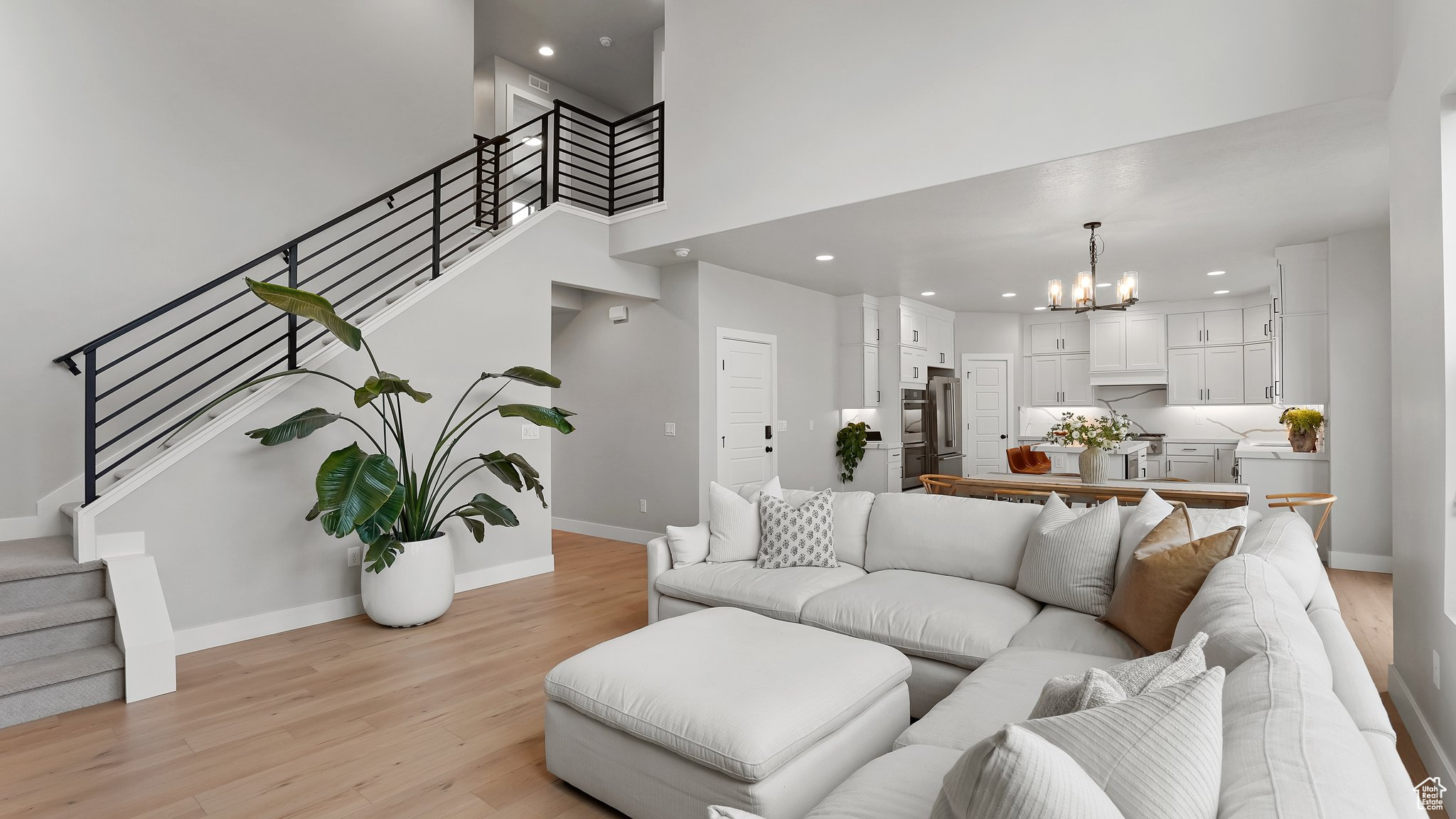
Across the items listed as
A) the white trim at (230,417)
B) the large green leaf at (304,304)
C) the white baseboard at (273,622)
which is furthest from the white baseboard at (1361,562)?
the large green leaf at (304,304)

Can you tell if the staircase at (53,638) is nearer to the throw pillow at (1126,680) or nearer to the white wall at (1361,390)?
the throw pillow at (1126,680)

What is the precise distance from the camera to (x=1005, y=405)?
9.66 metres

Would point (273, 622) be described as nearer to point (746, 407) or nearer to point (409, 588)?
point (409, 588)

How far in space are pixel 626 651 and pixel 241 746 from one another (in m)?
1.67

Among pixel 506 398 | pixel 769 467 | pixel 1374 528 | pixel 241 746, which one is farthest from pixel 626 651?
pixel 1374 528

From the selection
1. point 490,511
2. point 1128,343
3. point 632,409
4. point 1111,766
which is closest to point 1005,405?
point 1128,343

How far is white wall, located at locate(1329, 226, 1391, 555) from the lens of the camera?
512cm

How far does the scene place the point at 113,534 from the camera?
350 centimetres

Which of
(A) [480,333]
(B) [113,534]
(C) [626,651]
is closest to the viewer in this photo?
(C) [626,651]

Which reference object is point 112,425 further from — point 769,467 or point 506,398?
point 769,467

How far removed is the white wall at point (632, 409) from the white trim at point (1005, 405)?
16.4ft

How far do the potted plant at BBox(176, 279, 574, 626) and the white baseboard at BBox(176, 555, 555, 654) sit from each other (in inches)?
10.5

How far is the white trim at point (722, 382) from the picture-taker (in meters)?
6.42

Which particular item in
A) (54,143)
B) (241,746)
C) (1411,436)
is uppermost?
(54,143)
